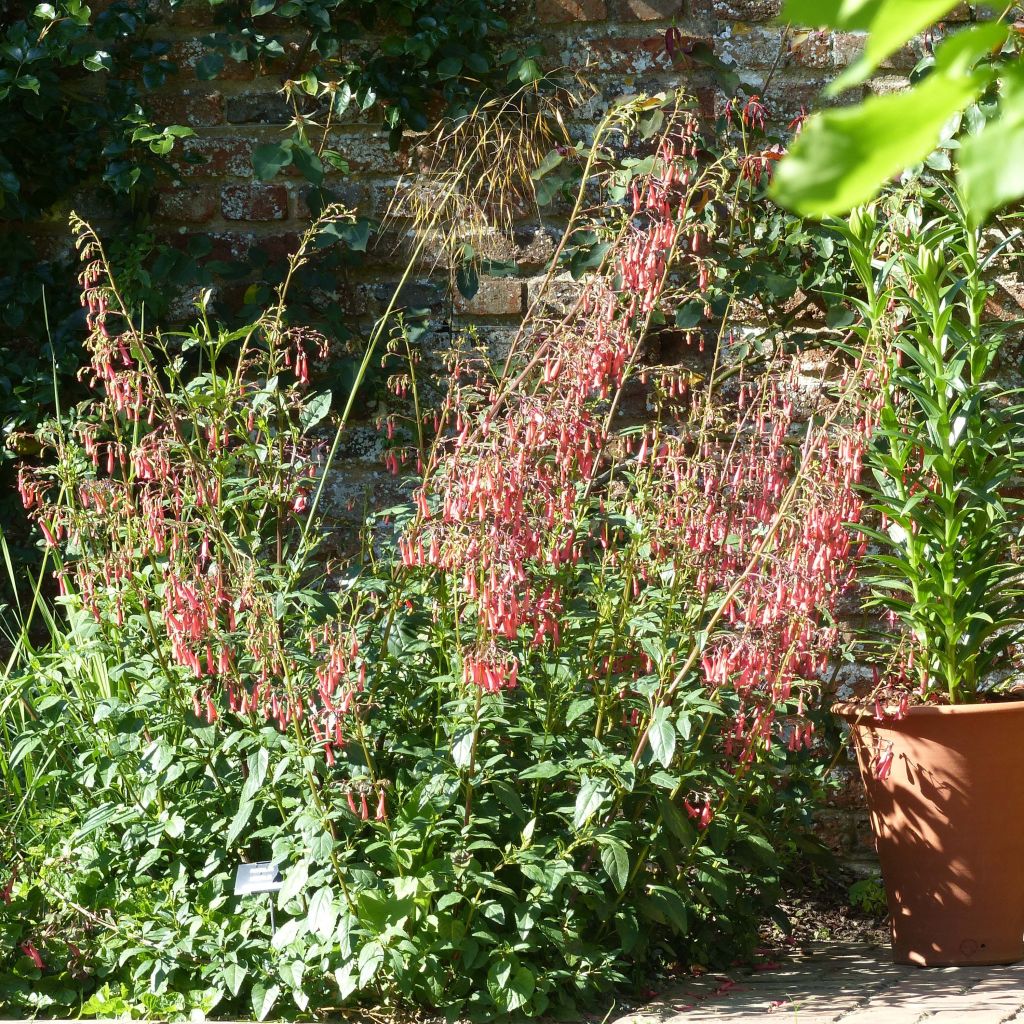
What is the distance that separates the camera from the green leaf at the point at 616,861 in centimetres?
280

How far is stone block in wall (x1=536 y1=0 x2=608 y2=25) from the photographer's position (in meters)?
4.44

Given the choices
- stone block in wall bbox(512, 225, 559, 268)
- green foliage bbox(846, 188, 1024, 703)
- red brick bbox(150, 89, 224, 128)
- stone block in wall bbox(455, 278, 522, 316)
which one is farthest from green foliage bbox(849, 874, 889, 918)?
red brick bbox(150, 89, 224, 128)

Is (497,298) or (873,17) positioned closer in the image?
(873,17)

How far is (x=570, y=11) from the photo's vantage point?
14.6 ft

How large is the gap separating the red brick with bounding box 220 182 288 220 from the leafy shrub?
132 centimetres

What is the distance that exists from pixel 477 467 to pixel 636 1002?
148 cm

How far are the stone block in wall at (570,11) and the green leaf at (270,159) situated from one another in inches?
40.1

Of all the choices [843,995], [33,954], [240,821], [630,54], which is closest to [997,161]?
[240,821]

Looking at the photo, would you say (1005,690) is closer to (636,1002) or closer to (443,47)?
(636,1002)

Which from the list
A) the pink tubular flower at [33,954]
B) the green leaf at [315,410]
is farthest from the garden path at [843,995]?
the green leaf at [315,410]

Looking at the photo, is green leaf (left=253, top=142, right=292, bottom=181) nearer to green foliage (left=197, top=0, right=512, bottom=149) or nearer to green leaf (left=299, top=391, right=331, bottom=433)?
green foliage (left=197, top=0, right=512, bottom=149)

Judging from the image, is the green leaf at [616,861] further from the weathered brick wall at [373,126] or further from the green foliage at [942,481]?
the weathered brick wall at [373,126]

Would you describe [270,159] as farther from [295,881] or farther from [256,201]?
[295,881]

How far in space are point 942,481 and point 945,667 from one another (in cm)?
54
